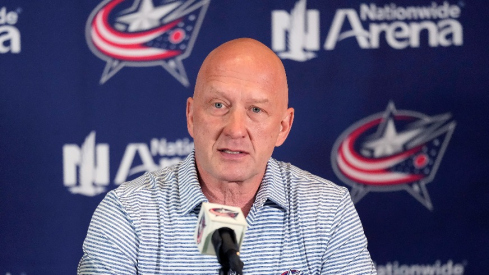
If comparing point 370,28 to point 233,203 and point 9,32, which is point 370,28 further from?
point 9,32

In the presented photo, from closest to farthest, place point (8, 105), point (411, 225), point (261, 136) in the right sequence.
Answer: point (261, 136) → point (8, 105) → point (411, 225)

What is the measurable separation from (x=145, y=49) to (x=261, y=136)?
136 cm

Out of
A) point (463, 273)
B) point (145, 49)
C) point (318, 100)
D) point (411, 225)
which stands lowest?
point (463, 273)

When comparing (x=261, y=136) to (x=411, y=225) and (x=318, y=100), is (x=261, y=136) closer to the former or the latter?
(x=318, y=100)

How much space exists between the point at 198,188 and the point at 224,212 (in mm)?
720

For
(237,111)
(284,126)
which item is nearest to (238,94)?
(237,111)

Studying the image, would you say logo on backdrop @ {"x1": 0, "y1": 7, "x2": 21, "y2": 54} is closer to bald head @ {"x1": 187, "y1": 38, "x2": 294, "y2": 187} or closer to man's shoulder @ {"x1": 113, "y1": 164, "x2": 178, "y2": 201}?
man's shoulder @ {"x1": 113, "y1": 164, "x2": 178, "y2": 201}

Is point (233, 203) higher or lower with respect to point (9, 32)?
lower

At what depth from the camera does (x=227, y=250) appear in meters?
1.42

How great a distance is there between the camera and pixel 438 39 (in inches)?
137

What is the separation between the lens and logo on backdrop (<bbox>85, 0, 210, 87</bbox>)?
3.35 metres

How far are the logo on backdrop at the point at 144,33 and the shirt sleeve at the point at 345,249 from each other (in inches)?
52.6

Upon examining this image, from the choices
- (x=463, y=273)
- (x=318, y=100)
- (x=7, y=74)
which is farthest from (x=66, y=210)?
(x=463, y=273)

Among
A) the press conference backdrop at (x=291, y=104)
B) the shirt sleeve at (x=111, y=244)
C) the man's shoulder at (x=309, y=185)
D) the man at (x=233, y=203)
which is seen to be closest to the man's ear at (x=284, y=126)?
the man at (x=233, y=203)
